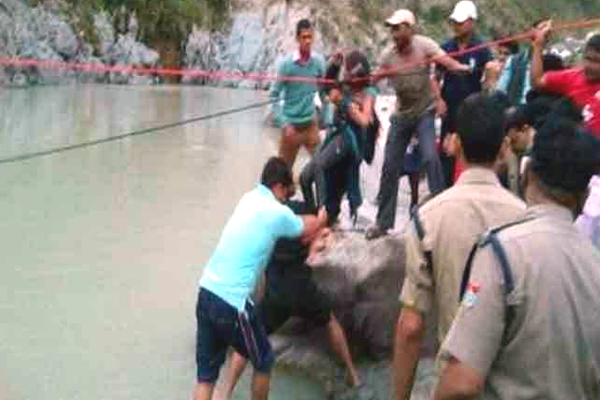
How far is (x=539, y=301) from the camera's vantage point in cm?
252

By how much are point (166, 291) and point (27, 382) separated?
1911 mm

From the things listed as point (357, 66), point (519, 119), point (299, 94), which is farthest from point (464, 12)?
point (519, 119)

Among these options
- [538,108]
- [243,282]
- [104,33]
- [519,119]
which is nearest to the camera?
[243,282]

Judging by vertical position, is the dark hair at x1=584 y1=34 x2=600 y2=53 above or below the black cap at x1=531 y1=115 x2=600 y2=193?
above

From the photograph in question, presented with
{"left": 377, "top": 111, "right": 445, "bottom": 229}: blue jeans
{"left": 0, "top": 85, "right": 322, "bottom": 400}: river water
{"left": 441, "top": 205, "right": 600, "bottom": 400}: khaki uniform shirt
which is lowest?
{"left": 0, "top": 85, "right": 322, "bottom": 400}: river water

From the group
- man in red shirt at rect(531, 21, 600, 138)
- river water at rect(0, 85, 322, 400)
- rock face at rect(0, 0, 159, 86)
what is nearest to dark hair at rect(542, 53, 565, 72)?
man in red shirt at rect(531, 21, 600, 138)

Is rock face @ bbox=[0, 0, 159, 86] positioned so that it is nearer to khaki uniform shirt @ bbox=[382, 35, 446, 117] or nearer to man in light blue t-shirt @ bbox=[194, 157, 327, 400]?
khaki uniform shirt @ bbox=[382, 35, 446, 117]

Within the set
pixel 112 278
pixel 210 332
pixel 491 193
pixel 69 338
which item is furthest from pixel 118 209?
pixel 491 193

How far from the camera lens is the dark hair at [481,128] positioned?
321cm

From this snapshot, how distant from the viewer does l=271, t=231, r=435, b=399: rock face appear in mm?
6305

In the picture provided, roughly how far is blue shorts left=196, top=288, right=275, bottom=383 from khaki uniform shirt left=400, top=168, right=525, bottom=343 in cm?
168

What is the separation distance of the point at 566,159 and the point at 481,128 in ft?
2.12

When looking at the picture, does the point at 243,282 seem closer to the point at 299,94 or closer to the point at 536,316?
the point at 536,316

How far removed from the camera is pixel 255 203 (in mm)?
5039
